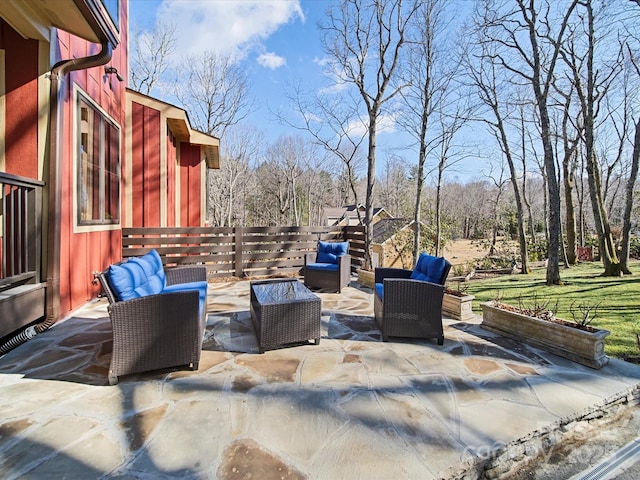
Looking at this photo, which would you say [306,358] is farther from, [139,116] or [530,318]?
[139,116]

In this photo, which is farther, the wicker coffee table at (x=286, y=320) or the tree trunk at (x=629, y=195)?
the tree trunk at (x=629, y=195)

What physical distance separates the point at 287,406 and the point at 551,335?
9.13 feet

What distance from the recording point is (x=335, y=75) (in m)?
8.22

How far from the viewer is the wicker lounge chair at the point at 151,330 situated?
2398 mm

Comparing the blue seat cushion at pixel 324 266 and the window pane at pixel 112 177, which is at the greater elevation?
the window pane at pixel 112 177

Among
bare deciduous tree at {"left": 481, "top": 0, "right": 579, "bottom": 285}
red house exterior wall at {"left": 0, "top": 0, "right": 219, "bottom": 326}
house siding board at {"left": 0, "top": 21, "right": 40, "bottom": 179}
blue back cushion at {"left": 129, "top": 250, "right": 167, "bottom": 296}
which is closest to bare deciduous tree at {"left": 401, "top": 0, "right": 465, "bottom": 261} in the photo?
bare deciduous tree at {"left": 481, "top": 0, "right": 579, "bottom": 285}

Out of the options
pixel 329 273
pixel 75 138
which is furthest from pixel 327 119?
pixel 75 138

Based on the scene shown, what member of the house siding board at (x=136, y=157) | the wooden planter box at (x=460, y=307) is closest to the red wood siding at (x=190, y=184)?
the house siding board at (x=136, y=157)

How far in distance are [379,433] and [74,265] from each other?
13.4 feet

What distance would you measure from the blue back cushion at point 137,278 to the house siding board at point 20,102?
1506 millimetres

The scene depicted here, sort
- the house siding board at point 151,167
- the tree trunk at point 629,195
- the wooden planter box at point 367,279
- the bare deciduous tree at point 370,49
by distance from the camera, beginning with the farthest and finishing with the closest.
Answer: the tree trunk at point 629,195 → the bare deciduous tree at point 370,49 → the house siding board at point 151,167 → the wooden planter box at point 367,279

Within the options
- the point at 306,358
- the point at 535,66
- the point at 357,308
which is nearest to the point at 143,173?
the point at 357,308

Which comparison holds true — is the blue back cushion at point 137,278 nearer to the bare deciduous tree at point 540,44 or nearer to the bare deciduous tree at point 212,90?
the bare deciduous tree at point 540,44

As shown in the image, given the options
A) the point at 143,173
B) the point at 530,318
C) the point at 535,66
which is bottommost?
the point at 530,318
